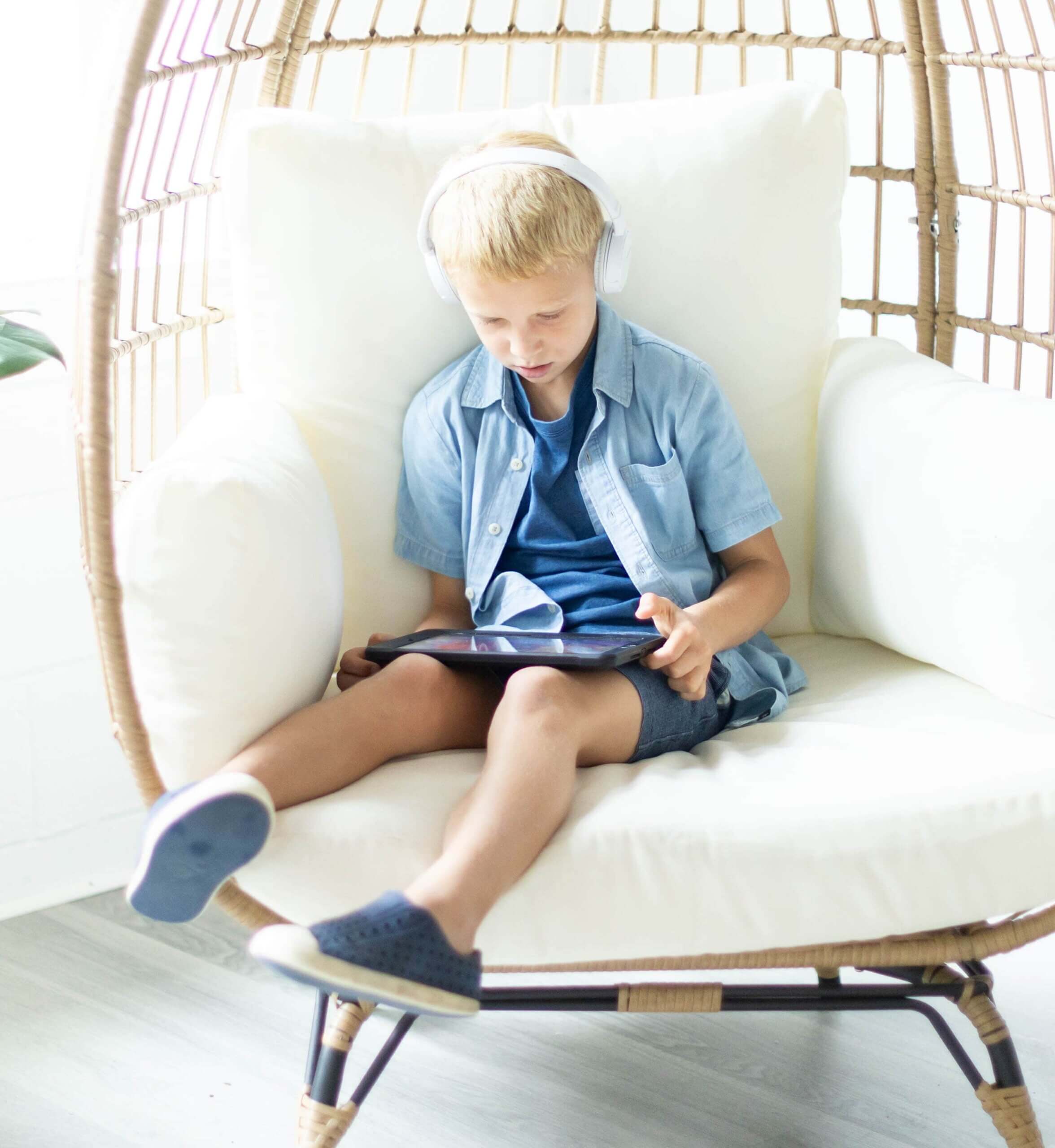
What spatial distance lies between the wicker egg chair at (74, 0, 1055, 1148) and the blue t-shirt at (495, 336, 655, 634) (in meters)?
0.35

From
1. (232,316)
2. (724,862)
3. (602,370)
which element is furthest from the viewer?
(232,316)

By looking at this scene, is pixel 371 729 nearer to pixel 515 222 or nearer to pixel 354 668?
pixel 354 668

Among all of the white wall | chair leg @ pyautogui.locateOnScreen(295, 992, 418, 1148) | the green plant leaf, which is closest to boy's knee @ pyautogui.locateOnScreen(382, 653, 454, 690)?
chair leg @ pyautogui.locateOnScreen(295, 992, 418, 1148)

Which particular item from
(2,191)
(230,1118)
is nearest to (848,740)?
(230,1118)

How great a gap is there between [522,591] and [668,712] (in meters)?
0.19

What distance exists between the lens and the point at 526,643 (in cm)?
95

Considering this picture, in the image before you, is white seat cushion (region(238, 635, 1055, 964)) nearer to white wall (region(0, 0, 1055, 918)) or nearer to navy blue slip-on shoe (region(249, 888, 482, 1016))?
navy blue slip-on shoe (region(249, 888, 482, 1016))

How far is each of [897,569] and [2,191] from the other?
48.1 inches

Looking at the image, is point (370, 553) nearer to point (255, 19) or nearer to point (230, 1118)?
point (230, 1118)

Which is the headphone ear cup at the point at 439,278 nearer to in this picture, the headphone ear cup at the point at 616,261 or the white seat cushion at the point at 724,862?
the headphone ear cup at the point at 616,261

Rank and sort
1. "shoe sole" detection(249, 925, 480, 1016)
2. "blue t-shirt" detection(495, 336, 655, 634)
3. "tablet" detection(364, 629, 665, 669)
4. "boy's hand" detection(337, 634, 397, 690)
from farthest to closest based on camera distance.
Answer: "blue t-shirt" detection(495, 336, 655, 634)
"boy's hand" detection(337, 634, 397, 690)
"tablet" detection(364, 629, 665, 669)
"shoe sole" detection(249, 925, 480, 1016)

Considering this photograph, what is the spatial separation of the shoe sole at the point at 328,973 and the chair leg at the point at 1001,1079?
426 millimetres

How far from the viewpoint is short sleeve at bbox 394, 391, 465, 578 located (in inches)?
45.3

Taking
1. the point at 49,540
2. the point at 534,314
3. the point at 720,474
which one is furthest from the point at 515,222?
the point at 49,540
